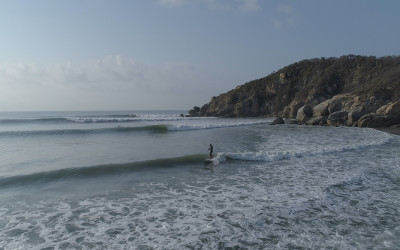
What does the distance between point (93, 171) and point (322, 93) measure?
186 ft

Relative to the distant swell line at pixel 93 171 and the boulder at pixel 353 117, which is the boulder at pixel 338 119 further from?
the distant swell line at pixel 93 171

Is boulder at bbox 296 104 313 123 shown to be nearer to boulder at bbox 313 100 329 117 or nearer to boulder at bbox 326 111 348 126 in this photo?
boulder at bbox 313 100 329 117

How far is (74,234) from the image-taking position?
7781 mm

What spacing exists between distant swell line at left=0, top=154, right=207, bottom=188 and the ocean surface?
0.05 metres

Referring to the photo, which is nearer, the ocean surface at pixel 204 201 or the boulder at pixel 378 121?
the ocean surface at pixel 204 201

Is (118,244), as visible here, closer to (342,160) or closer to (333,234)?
(333,234)

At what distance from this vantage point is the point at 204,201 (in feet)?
33.3

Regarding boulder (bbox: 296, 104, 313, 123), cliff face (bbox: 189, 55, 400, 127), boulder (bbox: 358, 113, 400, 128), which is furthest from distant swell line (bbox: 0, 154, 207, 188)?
boulder (bbox: 296, 104, 313, 123)

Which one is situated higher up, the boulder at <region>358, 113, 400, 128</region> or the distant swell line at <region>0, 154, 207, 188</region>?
the boulder at <region>358, 113, 400, 128</region>

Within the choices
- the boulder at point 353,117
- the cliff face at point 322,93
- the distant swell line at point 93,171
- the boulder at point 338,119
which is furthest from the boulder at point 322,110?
the distant swell line at point 93,171

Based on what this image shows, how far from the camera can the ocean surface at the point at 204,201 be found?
7340mm

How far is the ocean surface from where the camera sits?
24.1 feet

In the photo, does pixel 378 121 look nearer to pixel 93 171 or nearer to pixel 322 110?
pixel 322 110

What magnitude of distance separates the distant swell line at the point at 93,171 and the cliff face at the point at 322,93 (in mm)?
28341
